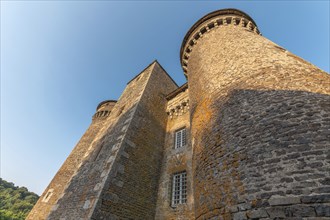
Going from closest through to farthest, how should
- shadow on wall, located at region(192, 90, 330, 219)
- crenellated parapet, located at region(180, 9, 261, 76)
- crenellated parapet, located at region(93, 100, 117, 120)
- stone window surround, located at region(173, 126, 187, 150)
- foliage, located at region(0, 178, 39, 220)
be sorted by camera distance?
shadow on wall, located at region(192, 90, 330, 219), crenellated parapet, located at region(180, 9, 261, 76), stone window surround, located at region(173, 126, 187, 150), crenellated parapet, located at region(93, 100, 117, 120), foliage, located at region(0, 178, 39, 220)

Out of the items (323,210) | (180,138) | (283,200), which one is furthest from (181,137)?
(323,210)

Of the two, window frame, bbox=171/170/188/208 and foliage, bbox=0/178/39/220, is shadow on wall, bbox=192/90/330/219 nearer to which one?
window frame, bbox=171/170/188/208

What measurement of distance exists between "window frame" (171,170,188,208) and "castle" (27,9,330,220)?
1.8 inches

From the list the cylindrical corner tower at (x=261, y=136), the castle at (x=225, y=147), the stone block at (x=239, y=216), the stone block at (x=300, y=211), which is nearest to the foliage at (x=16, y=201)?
the castle at (x=225, y=147)

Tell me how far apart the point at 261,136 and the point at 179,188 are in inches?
205

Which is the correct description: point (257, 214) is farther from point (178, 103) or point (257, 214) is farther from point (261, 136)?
point (178, 103)

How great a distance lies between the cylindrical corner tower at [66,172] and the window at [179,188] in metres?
5.88

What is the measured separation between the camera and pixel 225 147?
4.56m

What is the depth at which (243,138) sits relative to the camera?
14.0 feet

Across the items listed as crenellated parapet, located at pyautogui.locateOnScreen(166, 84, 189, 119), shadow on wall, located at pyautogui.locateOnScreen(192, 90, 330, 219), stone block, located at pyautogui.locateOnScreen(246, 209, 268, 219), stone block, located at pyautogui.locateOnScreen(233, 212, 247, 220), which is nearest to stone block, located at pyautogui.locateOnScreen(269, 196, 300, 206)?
shadow on wall, located at pyautogui.locateOnScreen(192, 90, 330, 219)

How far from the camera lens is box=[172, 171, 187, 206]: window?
7427 millimetres

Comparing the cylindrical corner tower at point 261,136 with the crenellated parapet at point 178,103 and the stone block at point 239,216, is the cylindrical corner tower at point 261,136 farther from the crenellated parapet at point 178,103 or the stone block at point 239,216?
the crenellated parapet at point 178,103

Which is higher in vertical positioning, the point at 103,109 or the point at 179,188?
the point at 103,109

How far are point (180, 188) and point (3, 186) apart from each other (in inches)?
3183
